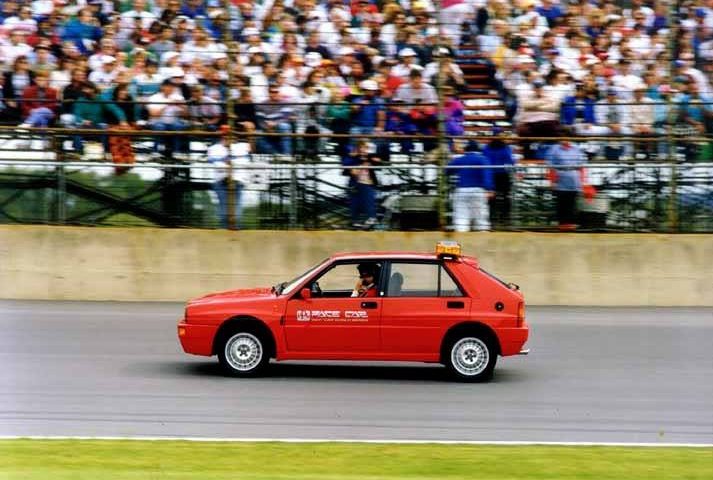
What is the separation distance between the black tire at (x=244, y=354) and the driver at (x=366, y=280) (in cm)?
107

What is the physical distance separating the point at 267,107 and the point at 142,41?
2.02m

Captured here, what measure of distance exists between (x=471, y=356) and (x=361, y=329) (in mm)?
1119

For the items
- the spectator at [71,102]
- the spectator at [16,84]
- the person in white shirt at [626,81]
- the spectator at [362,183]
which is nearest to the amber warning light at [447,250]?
→ the spectator at [362,183]

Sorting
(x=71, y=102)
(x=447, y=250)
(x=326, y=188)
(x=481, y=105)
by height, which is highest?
(x=71, y=102)

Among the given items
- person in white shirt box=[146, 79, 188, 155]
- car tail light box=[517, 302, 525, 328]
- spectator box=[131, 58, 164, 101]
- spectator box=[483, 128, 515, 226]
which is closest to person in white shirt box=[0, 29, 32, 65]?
spectator box=[131, 58, 164, 101]

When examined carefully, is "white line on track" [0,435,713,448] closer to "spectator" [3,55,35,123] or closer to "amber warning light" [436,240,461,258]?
"amber warning light" [436,240,461,258]

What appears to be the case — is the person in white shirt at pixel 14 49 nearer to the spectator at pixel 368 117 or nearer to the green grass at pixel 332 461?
the spectator at pixel 368 117

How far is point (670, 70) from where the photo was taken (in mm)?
18625

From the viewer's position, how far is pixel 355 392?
1195 centimetres

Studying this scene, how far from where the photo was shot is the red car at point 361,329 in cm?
1259

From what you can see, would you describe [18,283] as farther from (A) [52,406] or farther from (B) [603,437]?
(B) [603,437]

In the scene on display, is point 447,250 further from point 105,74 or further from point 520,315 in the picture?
point 105,74

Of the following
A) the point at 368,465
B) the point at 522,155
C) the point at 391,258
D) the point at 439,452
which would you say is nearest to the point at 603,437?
the point at 439,452

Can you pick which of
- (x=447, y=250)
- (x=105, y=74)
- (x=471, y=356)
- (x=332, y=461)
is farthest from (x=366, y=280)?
(x=105, y=74)
